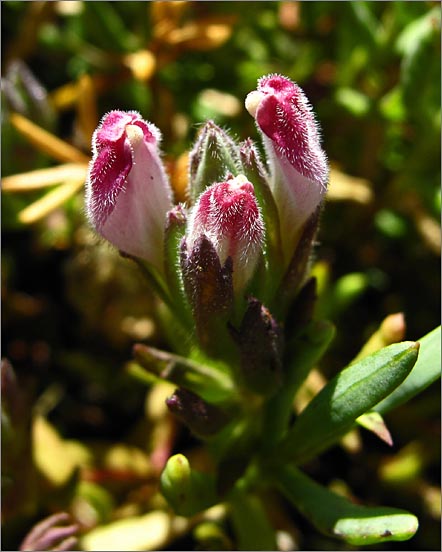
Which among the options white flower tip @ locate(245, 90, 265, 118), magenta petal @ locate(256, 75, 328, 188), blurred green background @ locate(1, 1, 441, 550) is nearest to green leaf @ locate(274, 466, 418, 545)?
blurred green background @ locate(1, 1, 441, 550)

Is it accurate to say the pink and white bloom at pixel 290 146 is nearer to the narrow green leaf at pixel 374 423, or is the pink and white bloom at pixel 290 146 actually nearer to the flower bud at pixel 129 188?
the flower bud at pixel 129 188

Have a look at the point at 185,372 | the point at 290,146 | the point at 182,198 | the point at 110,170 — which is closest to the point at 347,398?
the point at 185,372

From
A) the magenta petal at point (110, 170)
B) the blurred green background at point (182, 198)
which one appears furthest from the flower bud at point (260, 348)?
the blurred green background at point (182, 198)

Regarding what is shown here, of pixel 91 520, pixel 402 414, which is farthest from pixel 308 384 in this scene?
pixel 91 520

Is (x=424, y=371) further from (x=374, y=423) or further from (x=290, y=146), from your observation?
(x=290, y=146)

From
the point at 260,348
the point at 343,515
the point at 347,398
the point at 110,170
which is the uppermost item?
the point at 110,170

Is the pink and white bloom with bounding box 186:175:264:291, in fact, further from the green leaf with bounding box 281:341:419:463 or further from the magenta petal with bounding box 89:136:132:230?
the green leaf with bounding box 281:341:419:463

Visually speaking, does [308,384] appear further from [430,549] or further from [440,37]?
[440,37]
